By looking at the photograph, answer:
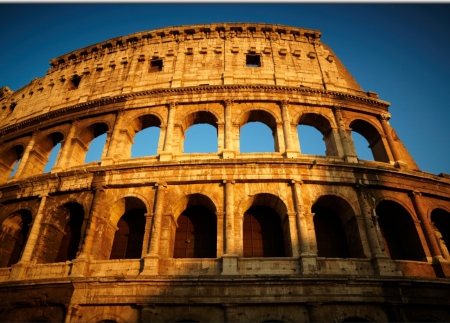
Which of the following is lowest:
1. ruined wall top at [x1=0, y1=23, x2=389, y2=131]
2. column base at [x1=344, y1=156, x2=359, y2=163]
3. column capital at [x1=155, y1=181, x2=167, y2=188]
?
column capital at [x1=155, y1=181, x2=167, y2=188]

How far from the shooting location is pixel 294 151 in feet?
40.6

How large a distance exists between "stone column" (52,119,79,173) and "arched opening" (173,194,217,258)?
598cm

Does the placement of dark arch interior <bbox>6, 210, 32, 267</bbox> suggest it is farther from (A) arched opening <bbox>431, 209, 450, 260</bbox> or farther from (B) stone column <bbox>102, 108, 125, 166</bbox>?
(A) arched opening <bbox>431, 209, 450, 260</bbox>

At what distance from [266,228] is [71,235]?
8.01 metres

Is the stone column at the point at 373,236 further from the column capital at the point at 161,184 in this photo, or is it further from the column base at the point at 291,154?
the column capital at the point at 161,184

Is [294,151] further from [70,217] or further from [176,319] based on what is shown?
[70,217]

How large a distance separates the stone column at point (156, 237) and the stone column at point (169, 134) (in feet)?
4.45

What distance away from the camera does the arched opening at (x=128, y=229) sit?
37.7 ft

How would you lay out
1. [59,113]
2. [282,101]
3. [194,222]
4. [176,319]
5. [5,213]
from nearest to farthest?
[176,319] < [194,222] < [5,213] < [282,101] < [59,113]

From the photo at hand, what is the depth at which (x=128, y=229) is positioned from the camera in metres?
12.0

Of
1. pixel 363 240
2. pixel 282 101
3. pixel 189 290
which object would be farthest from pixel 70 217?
pixel 363 240

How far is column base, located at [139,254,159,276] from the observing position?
963 cm

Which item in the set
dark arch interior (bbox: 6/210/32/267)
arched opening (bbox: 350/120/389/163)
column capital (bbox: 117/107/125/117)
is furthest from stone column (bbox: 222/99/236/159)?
dark arch interior (bbox: 6/210/32/267)

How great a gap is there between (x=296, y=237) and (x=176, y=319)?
4700mm
